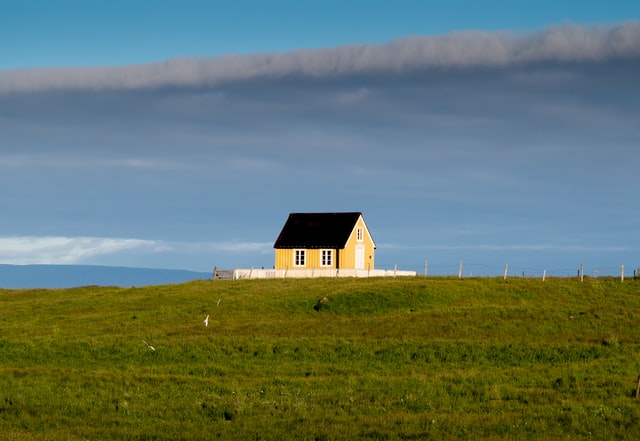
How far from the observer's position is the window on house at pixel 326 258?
85125 millimetres

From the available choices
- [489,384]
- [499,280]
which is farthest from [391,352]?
[499,280]

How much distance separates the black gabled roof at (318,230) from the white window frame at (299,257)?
1.72 ft

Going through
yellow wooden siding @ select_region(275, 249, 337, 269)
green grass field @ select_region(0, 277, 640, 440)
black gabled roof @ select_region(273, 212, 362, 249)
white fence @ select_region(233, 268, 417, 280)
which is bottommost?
green grass field @ select_region(0, 277, 640, 440)

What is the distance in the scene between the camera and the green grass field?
996 inches

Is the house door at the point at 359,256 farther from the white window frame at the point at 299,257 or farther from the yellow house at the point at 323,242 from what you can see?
the white window frame at the point at 299,257

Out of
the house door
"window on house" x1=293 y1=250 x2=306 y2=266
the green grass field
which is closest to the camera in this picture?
the green grass field

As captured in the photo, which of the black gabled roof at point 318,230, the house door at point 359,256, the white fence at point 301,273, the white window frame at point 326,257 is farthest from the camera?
the house door at point 359,256

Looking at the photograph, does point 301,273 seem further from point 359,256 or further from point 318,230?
point 359,256

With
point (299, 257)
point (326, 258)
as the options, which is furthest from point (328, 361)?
point (299, 257)

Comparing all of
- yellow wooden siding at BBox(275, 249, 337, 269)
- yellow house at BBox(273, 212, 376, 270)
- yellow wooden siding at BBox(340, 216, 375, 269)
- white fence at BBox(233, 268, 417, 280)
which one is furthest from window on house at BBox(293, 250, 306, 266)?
white fence at BBox(233, 268, 417, 280)

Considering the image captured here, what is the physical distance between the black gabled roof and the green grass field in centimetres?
1214

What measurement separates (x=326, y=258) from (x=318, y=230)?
3.54 meters

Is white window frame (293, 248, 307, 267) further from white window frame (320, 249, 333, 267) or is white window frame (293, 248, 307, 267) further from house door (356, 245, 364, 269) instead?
house door (356, 245, 364, 269)

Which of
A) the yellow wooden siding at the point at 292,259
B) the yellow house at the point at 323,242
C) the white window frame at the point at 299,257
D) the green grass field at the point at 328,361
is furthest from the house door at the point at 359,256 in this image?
the green grass field at the point at 328,361
